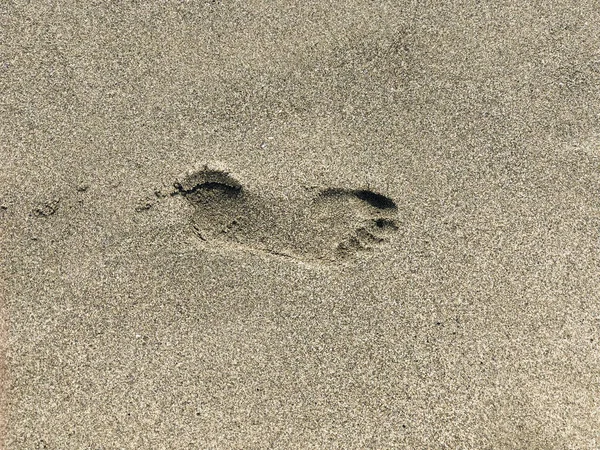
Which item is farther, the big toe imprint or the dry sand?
the big toe imprint

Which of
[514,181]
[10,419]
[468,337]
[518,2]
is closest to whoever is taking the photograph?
[10,419]

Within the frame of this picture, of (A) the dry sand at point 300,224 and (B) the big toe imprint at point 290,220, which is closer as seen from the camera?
(A) the dry sand at point 300,224

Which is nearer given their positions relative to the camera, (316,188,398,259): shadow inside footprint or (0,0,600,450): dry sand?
(0,0,600,450): dry sand

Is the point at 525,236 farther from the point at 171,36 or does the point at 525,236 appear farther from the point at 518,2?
the point at 171,36

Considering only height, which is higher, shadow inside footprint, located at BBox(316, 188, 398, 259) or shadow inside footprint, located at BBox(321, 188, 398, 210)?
shadow inside footprint, located at BBox(321, 188, 398, 210)

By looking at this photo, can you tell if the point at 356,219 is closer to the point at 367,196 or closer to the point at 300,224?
the point at 367,196

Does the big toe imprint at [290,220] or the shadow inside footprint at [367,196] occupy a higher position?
the shadow inside footprint at [367,196]

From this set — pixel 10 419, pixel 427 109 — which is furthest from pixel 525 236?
pixel 10 419
